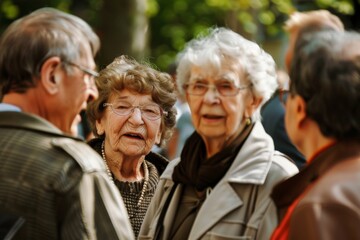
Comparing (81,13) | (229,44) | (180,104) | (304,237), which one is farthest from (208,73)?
(81,13)

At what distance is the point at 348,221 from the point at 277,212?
4.39ft

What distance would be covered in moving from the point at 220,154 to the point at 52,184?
1.55m

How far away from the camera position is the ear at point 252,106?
5.91 metres

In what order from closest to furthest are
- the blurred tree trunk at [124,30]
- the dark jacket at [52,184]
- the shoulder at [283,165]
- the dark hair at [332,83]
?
1. the dark hair at [332,83]
2. the dark jacket at [52,184]
3. the shoulder at [283,165]
4. the blurred tree trunk at [124,30]

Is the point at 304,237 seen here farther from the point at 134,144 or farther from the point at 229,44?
the point at 134,144

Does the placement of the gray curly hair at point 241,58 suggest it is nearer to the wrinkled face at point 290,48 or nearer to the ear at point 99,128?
the wrinkled face at point 290,48

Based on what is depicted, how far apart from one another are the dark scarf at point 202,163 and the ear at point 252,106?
7 centimetres

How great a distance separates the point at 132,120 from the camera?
21.4ft

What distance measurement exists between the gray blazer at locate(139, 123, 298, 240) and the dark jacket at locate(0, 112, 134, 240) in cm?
112

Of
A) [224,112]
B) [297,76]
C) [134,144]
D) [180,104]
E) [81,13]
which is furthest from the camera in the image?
[81,13]

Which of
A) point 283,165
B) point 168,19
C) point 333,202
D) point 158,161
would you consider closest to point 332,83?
point 333,202

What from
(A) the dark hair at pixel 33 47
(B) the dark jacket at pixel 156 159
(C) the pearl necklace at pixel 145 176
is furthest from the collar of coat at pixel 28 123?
(B) the dark jacket at pixel 156 159

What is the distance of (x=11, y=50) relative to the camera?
4516 mm

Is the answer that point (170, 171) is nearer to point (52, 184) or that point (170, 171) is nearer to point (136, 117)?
point (136, 117)
